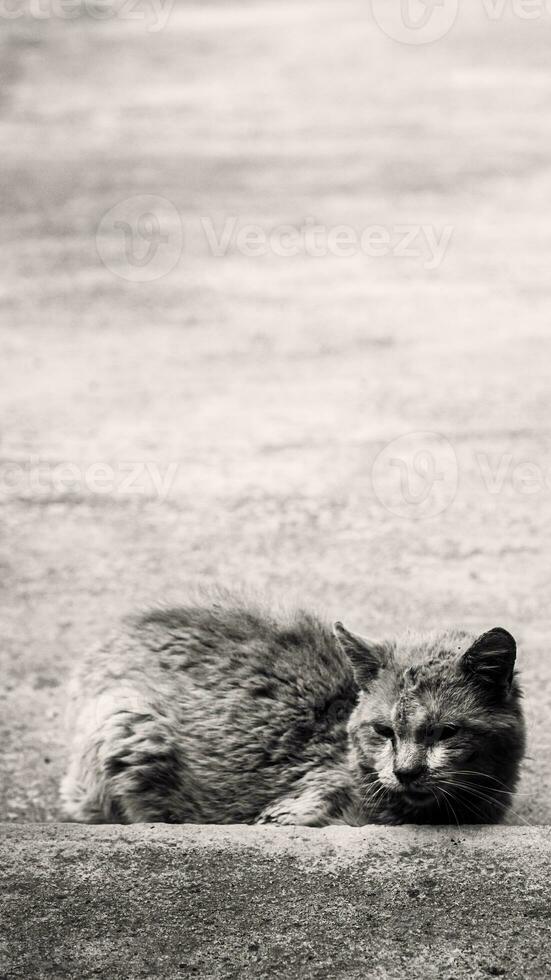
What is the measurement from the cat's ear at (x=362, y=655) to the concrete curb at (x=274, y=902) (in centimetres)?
50

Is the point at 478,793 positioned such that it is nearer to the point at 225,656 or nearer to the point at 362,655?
the point at 362,655

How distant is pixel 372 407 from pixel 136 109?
745 centimetres

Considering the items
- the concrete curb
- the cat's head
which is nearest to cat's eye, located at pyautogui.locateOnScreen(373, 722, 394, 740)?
the cat's head

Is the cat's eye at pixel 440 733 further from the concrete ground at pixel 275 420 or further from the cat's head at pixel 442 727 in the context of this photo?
the concrete ground at pixel 275 420

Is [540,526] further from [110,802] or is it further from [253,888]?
[253,888]

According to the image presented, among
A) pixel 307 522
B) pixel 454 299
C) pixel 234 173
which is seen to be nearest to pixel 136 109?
pixel 234 173

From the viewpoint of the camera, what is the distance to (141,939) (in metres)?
3.03

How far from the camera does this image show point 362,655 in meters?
3.78

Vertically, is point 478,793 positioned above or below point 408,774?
below

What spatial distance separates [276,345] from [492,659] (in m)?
5.22

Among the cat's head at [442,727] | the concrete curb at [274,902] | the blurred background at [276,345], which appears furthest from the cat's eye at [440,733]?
the blurred background at [276,345]

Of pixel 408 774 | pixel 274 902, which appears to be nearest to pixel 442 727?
pixel 408 774

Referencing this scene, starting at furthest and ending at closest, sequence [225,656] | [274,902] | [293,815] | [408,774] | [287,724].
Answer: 1. [225,656]
2. [287,724]
3. [293,815]
4. [408,774]
5. [274,902]

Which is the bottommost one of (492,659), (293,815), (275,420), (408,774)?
(293,815)
